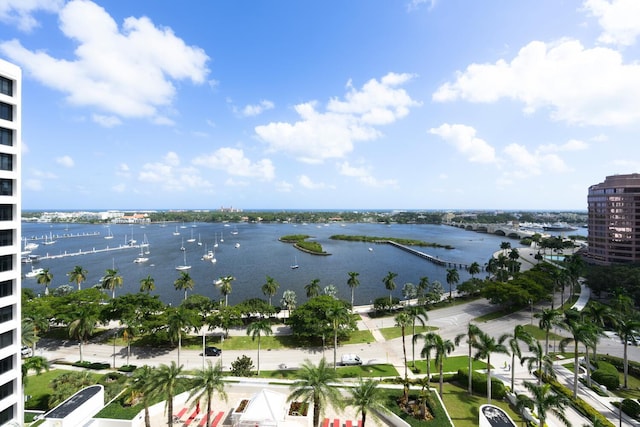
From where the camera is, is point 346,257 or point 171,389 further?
point 346,257

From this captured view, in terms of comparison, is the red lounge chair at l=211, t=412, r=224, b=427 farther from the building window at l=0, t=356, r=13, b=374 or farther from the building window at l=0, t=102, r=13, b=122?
the building window at l=0, t=102, r=13, b=122

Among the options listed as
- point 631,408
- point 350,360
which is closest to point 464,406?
point 350,360

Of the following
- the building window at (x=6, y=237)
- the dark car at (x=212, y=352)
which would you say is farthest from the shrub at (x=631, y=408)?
the building window at (x=6, y=237)

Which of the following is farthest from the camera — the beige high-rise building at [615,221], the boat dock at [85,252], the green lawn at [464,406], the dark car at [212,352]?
the boat dock at [85,252]

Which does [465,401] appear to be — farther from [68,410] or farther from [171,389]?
[68,410]

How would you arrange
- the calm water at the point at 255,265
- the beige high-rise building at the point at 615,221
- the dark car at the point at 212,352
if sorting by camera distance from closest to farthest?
the dark car at the point at 212,352, the beige high-rise building at the point at 615,221, the calm water at the point at 255,265

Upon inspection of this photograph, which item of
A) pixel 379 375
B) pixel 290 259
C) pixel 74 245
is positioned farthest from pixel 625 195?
pixel 74 245

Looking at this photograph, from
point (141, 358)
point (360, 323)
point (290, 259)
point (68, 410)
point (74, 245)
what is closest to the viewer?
point (68, 410)

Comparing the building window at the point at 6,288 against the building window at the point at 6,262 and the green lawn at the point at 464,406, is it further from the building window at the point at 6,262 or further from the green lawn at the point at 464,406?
the green lawn at the point at 464,406

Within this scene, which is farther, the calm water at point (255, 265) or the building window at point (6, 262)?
the calm water at point (255, 265)
